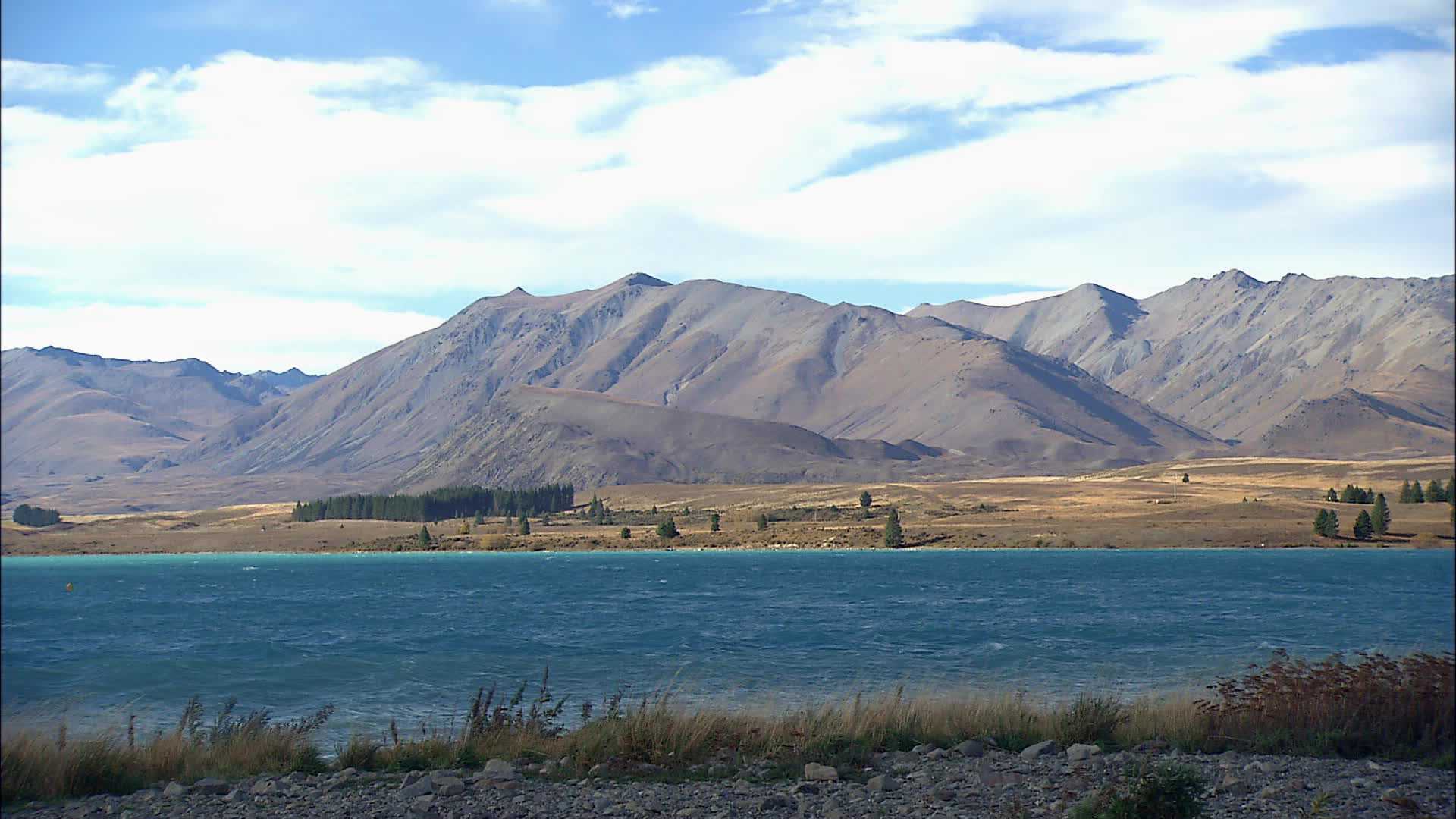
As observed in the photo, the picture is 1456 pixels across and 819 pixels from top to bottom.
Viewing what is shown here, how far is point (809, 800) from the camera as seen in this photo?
1605cm

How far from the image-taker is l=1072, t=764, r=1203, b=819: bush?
13891mm

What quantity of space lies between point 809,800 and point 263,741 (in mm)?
9140

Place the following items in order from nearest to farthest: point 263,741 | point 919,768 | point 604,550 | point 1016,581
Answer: point 919,768 → point 263,741 → point 1016,581 → point 604,550

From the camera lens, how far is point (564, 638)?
49.6 meters

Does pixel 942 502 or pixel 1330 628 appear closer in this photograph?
pixel 1330 628

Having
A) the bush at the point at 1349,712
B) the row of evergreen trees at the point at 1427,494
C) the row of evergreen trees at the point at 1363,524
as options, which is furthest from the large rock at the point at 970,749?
the row of evergreen trees at the point at 1427,494

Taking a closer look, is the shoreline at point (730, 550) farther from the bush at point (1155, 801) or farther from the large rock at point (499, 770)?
the bush at point (1155, 801)

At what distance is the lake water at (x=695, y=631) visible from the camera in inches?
1323

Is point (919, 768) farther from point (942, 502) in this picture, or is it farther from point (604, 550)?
point (942, 502)

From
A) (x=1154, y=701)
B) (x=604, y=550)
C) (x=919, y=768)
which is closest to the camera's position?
(x=919, y=768)

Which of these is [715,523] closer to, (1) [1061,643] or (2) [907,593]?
(2) [907,593]

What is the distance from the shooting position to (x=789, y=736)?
19.7 metres

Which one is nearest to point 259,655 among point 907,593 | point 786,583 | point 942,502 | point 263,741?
point 263,741

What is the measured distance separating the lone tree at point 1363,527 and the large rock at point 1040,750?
125 metres
